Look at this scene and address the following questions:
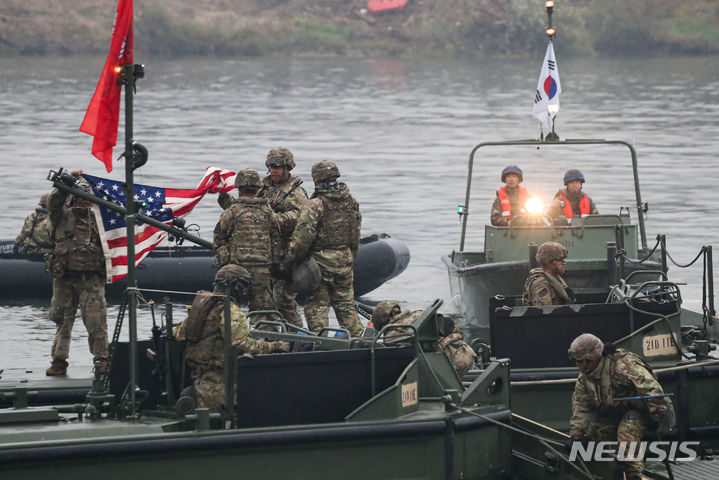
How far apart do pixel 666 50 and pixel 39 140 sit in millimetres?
37493

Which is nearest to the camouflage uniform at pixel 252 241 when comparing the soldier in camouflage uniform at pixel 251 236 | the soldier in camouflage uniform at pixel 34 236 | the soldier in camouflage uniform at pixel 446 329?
the soldier in camouflage uniform at pixel 251 236

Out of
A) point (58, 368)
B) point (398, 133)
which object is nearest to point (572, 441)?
point (58, 368)

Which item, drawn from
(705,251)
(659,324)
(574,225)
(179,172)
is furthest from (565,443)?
(179,172)

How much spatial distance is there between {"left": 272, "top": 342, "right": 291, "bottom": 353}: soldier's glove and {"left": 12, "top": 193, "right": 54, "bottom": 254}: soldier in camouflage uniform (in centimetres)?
765

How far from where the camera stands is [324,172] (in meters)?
11.6

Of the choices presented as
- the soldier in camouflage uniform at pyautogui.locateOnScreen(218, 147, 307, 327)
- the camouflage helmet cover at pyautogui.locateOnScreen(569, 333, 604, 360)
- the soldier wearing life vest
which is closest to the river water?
the soldier wearing life vest

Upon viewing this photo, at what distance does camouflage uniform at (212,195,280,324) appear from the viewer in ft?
37.6

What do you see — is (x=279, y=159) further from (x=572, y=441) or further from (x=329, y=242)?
(x=572, y=441)

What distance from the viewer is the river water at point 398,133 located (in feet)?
75.7

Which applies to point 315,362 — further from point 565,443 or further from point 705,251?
point 705,251

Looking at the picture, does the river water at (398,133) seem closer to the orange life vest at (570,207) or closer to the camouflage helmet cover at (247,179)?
the orange life vest at (570,207)

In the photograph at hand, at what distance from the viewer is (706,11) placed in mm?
67250

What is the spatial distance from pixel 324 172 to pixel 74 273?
6.51 feet

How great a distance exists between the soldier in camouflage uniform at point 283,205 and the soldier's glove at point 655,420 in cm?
359
